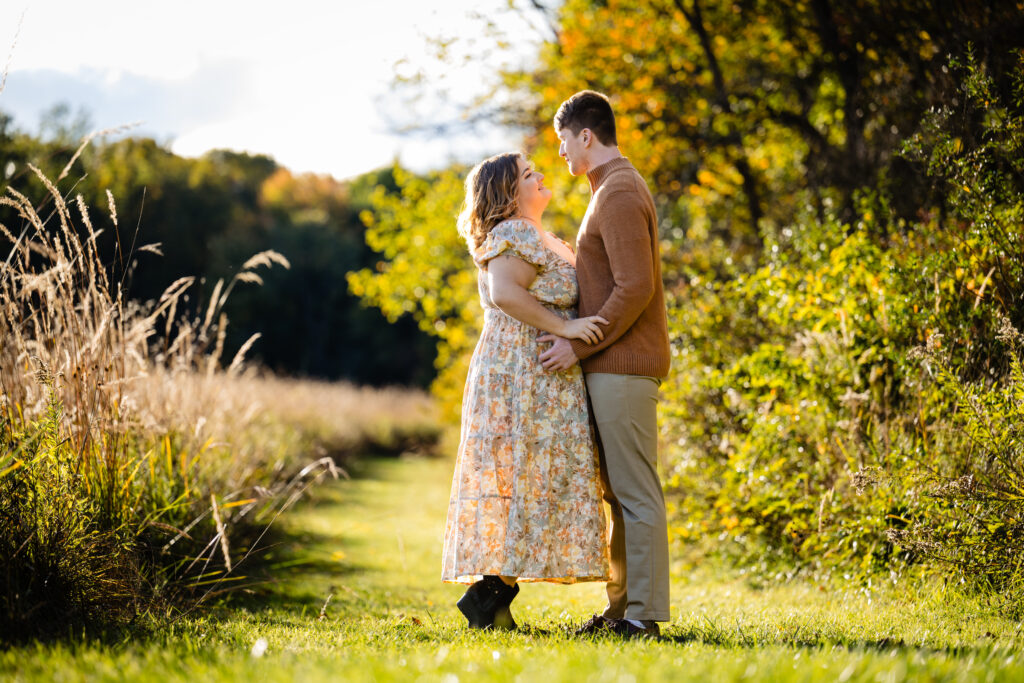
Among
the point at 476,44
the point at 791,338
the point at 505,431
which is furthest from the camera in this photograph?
the point at 476,44

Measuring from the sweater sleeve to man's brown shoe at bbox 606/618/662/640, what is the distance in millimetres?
1036

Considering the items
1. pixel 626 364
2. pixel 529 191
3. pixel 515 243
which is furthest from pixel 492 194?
pixel 626 364

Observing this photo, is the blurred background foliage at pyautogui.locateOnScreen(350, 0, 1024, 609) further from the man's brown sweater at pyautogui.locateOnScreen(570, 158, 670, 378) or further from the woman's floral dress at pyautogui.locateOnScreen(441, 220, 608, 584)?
the woman's floral dress at pyautogui.locateOnScreen(441, 220, 608, 584)

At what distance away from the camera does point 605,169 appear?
340cm

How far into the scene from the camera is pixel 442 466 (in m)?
13.2

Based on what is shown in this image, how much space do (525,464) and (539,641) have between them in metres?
0.66

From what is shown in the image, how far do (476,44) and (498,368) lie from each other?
7042mm

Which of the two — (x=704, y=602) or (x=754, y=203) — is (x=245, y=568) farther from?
(x=754, y=203)

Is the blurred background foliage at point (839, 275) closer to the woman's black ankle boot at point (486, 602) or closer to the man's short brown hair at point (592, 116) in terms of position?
the woman's black ankle boot at point (486, 602)

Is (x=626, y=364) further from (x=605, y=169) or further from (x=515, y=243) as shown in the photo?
(x=605, y=169)

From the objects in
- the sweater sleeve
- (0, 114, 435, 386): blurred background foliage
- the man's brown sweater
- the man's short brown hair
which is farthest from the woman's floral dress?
(0, 114, 435, 386): blurred background foliage

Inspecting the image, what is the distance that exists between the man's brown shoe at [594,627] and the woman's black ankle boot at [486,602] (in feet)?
0.90

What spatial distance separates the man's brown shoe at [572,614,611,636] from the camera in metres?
3.17

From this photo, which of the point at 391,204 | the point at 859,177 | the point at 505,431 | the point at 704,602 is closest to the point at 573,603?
the point at 704,602
